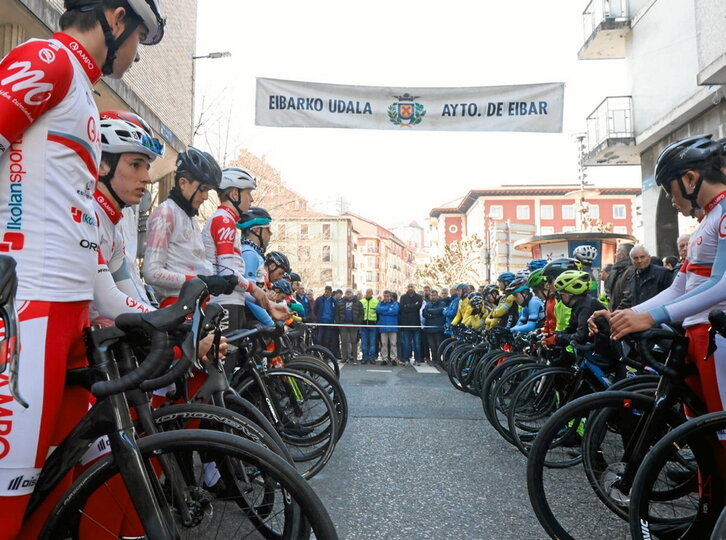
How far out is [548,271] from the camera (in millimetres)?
6270

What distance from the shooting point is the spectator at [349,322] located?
16.8 meters

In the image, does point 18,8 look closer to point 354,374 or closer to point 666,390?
point 666,390

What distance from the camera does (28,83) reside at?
1682 millimetres

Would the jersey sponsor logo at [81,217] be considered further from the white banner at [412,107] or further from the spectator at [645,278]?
the white banner at [412,107]

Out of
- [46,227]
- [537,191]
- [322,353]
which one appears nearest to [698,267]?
[46,227]

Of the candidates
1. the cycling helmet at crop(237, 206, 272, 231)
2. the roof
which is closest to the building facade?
the cycling helmet at crop(237, 206, 272, 231)

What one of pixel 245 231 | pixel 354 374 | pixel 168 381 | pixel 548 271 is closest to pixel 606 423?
pixel 168 381

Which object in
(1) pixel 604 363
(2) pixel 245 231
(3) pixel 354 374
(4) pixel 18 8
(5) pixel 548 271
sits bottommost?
(3) pixel 354 374

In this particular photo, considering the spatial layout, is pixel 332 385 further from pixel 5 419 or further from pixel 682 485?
pixel 5 419

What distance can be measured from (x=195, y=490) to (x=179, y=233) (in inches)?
89.9

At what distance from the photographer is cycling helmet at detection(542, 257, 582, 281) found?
6137mm

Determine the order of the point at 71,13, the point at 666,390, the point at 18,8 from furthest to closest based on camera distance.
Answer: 1. the point at 18,8
2. the point at 666,390
3. the point at 71,13

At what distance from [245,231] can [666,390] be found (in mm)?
4175

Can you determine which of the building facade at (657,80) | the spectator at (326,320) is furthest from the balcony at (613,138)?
Result: the spectator at (326,320)
